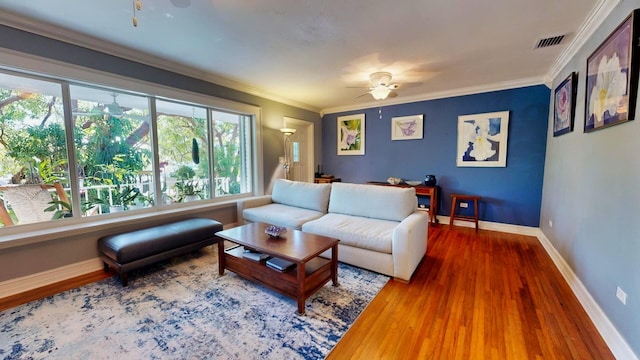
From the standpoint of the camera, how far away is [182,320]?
1.82 meters

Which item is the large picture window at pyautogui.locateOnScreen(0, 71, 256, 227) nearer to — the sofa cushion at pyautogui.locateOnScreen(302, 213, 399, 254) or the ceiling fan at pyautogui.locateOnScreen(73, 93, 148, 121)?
the ceiling fan at pyautogui.locateOnScreen(73, 93, 148, 121)

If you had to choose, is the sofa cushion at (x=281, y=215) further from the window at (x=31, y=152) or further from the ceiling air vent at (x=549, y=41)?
the ceiling air vent at (x=549, y=41)

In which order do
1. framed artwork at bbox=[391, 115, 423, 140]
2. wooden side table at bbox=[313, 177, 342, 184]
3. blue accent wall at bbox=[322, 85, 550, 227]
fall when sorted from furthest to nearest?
wooden side table at bbox=[313, 177, 342, 184]
framed artwork at bbox=[391, 115, 423, 140]
blue accent wall at bbox=[322, 85, 550, 227]

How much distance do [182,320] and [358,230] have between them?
1.74m

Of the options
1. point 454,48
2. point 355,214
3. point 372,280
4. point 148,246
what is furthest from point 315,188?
point 454,48

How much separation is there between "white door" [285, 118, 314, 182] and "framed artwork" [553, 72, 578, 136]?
13.5ft

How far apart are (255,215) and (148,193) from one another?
1.40 metres

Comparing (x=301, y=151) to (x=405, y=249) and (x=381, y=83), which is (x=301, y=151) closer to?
(x=381, y=83)

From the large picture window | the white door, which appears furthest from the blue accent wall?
the large picture window

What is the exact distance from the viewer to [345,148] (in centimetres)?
563

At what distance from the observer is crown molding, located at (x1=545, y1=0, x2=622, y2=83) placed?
1.86 meters

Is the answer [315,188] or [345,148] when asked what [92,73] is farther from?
[345,148]

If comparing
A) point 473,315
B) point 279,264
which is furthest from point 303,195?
point 473,315

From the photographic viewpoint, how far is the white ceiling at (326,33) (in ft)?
6.31
